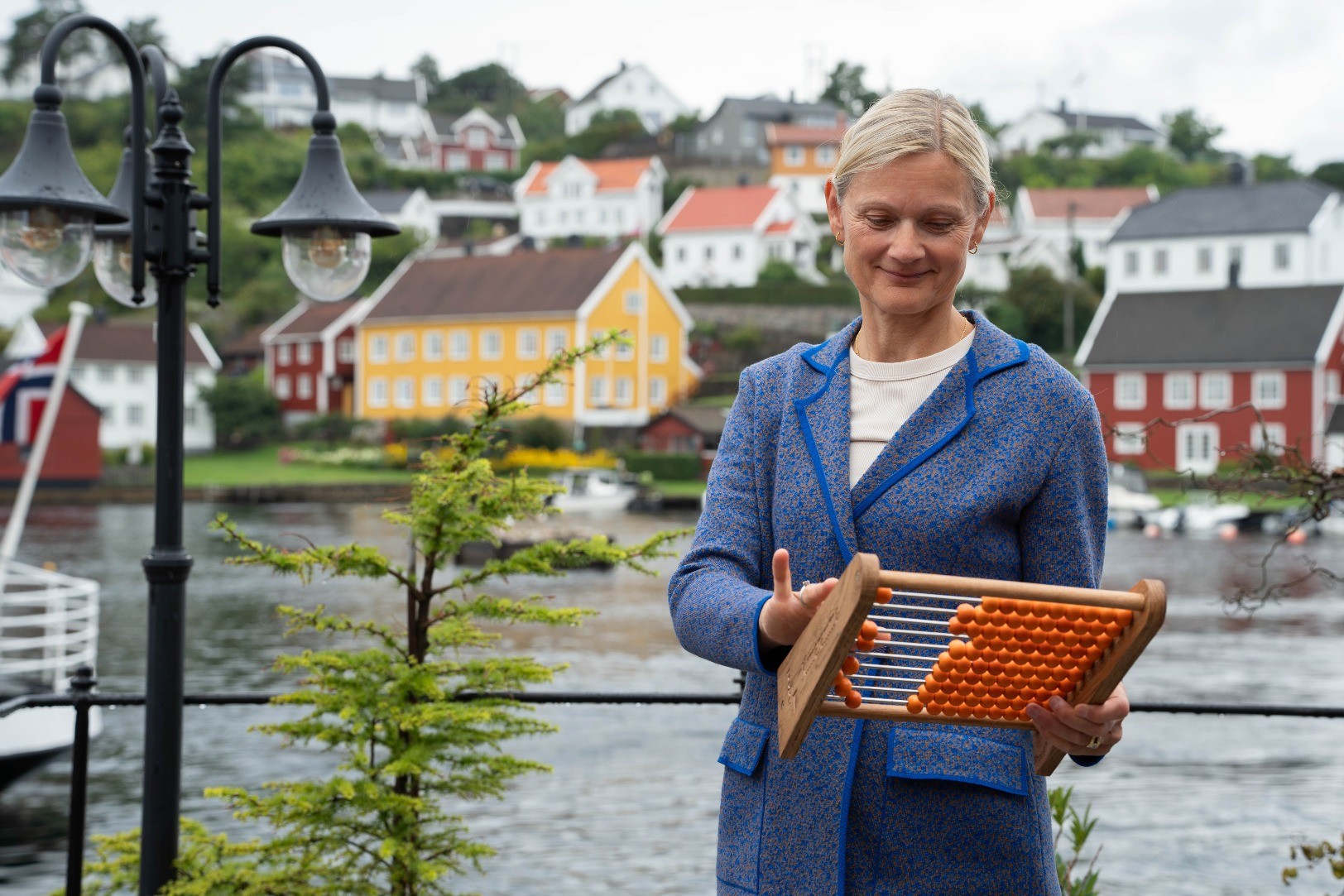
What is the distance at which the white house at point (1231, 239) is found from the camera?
64500 mm

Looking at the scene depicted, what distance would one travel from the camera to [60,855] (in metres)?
12.4

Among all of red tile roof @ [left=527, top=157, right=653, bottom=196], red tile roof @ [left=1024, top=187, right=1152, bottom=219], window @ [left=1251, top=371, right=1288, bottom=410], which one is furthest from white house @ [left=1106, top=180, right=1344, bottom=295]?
red tile roof @ [left=527, top=157, right=653, bottom=196]

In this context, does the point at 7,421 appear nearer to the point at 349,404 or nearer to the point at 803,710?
the point at 803,710

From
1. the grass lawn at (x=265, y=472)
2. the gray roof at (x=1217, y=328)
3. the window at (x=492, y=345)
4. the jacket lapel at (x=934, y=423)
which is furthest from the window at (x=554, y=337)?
the jacket lapel at (x=934, y=423)

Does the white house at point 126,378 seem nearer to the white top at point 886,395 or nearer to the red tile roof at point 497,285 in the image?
the red tile roof at point 497,285

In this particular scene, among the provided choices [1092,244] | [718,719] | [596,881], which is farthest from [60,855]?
[1092,244]

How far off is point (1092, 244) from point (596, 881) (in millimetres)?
74393

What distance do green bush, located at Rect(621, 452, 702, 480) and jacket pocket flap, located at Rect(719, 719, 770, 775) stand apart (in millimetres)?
50555

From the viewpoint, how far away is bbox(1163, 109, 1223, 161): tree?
107 m

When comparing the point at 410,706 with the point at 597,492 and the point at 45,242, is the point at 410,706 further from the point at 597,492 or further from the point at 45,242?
the point at 597,492

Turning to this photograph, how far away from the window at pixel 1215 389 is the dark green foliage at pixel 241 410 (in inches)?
1539

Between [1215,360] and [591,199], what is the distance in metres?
46.4

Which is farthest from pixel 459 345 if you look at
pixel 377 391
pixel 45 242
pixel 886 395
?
pixel 886 395

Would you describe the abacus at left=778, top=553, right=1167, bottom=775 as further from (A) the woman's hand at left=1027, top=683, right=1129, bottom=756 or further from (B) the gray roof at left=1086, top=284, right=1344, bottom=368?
(B) the gray roof at left=1086, top=284, right=1344, bottom=368
